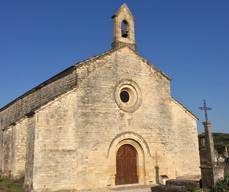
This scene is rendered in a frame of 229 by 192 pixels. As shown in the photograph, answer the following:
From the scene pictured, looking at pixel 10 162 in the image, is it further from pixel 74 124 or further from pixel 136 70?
pixel 136 70

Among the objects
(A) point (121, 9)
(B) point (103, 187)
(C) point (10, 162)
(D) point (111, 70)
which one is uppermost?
(A) point (121, 9)

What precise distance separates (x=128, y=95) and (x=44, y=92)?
5.74 m

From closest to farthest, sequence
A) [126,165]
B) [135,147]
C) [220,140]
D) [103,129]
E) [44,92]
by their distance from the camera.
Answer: [103,129] → [126,165] → [135,147] → [44,92] → [220,140]

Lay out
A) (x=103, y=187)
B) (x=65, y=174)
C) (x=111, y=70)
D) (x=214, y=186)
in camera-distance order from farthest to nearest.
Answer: (x=111, y=70), (x=103, y=187), (x=65, y=174), (x=214, y=186)

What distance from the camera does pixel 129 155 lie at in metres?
16.7

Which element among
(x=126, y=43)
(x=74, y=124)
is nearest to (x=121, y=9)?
(x=126, y=43)

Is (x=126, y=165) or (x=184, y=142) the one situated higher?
(x=184, y=142)

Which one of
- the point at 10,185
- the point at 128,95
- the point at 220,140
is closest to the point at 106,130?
the point at 128,95

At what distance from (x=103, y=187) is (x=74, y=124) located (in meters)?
3.61

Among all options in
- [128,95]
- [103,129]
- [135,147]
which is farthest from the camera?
[128,95]

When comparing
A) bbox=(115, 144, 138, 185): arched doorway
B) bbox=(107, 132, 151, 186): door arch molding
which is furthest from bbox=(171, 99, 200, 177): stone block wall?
bbox=(115, 144, 138, 185): arched doorway

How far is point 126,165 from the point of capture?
1647cm

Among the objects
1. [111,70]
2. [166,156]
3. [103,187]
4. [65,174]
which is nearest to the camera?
[65,174]

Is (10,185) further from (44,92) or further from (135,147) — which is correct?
(135,147)
